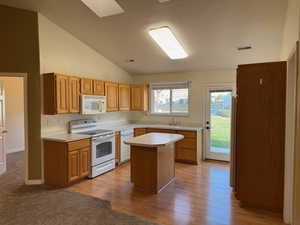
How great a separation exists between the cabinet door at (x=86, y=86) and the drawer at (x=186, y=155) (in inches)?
107

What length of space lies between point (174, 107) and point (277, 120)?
355 cm

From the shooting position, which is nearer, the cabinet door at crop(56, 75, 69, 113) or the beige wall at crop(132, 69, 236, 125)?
the cabinet door at crop(56, 75, 69, 113)

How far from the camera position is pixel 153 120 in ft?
21.2

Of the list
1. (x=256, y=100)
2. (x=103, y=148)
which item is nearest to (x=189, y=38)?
(x=256, y=100)

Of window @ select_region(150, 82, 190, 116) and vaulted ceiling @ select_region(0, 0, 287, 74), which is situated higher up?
vaulted ceiling @ select_region(0, 0, 287, 74)

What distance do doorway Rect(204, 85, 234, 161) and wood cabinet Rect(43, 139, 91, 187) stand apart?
3303 millimetres

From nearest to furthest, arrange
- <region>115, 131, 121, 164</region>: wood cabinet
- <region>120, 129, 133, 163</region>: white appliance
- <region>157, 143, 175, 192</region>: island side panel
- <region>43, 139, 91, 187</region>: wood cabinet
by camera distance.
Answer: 1. <region>157, 143, 175, 192</region>: island side panel
2. <region>43, 139, 91, 187</region>: wood cabinet
3. <region>115, 131, 121, 164</region>: wood cabinet
4. <region>120, 129, 133, 163</region>: white appliance

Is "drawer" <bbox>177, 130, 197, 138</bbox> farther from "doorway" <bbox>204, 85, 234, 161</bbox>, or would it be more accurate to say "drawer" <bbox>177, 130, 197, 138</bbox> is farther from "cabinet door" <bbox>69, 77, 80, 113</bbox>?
"cabinet door" <bbox>69, 77, 80, 113</bbox>

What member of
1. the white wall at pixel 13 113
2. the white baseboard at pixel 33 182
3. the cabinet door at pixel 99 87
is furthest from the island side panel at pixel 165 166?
the white wall at pixel 13 113

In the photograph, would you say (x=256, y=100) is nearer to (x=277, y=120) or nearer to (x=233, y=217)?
(x=277, y=120)

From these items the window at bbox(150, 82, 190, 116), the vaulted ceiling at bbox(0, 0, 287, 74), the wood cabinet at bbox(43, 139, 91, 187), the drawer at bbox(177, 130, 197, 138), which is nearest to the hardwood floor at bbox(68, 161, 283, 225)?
the wood cabinet at bbox(43, 139, 91, 187)

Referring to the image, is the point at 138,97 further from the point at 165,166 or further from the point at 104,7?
the point at 104,7

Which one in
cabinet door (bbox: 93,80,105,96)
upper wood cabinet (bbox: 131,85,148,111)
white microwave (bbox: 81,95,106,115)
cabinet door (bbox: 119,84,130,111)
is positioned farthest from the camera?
upper wood cabinet (bbox: 131,85,148,111)

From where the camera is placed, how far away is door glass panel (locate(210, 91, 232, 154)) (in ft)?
17.7
